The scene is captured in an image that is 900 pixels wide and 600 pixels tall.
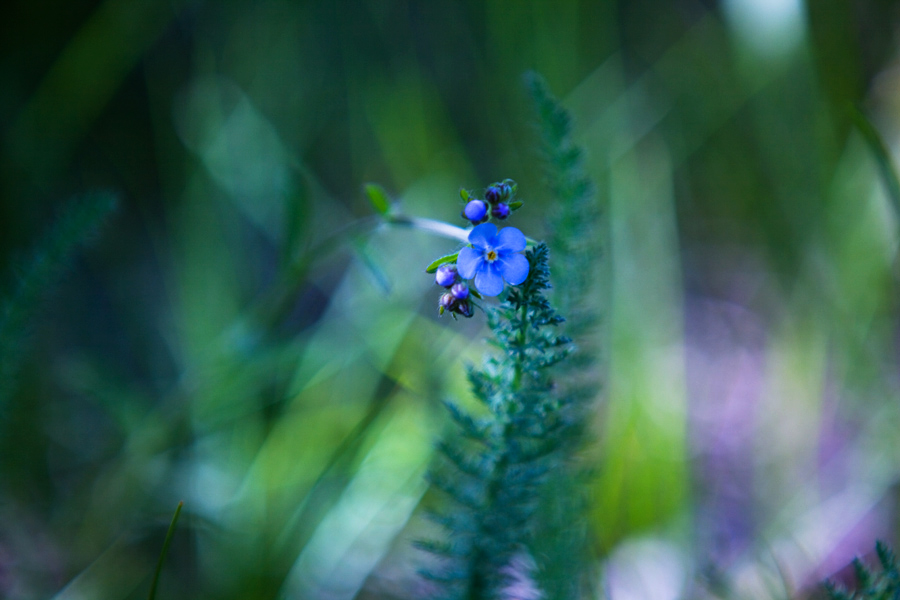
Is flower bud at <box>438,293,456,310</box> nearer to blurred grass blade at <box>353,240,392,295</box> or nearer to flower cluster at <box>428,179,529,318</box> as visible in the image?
flower cluster at <box>428,179,529,318</box>

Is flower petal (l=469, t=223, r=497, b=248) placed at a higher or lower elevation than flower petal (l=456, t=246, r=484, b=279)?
higher

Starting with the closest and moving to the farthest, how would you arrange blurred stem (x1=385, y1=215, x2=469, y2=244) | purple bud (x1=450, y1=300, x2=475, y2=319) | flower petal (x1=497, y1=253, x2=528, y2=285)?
flower petal (x1=497, y1=253, x2=528, y2=285) < purple bud (x1=450, y1=300, x2=475, y2=319) < blurred stem (x1=385, y1=215, x2=469, y2=244)

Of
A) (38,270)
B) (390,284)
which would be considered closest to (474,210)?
(390,284)

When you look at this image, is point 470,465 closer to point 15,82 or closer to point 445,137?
point 445,137

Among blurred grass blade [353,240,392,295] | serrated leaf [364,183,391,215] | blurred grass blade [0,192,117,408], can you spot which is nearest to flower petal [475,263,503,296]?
blurred grass blade [353,240,392,295]

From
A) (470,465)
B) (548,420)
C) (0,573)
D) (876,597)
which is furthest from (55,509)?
(876,597)

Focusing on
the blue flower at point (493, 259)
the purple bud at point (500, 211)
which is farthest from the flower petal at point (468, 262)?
the purple bud at point (500, 211)

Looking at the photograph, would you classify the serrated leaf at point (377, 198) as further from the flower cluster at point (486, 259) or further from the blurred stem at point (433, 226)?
the flower cluster at point (486, 259)
